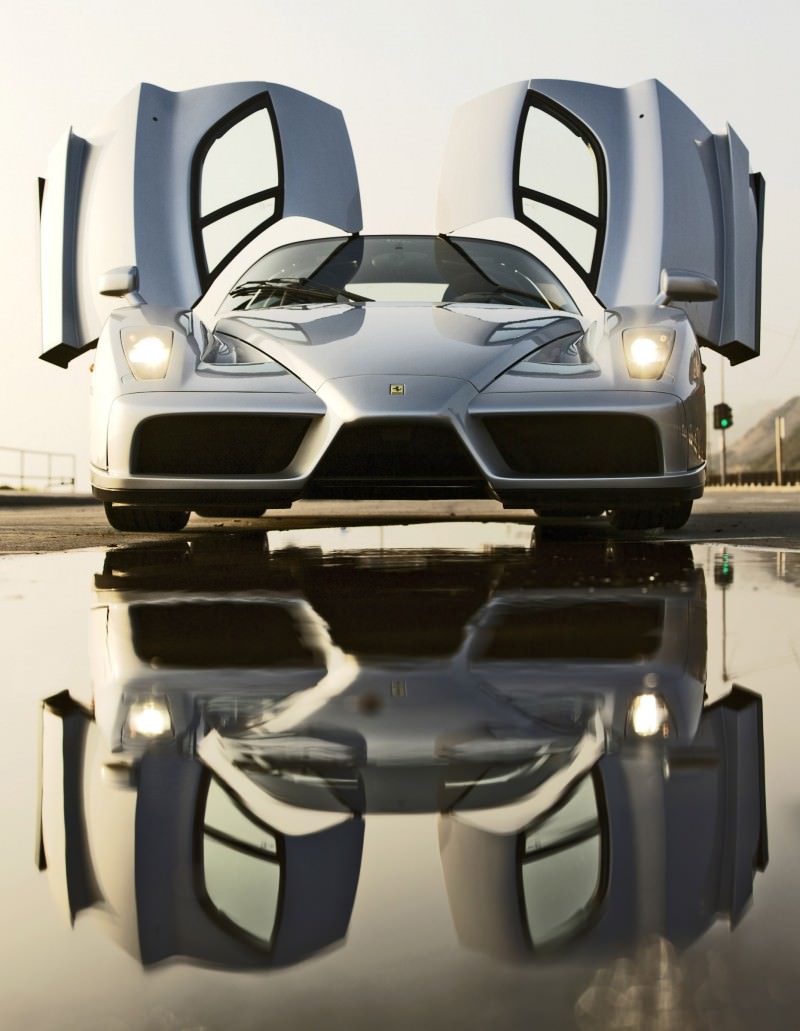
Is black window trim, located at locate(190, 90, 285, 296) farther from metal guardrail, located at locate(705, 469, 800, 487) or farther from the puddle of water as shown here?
metal guardrail, located at locate(705, 469, 800, 487)

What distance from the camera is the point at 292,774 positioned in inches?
64.7

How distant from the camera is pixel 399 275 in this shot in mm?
6848

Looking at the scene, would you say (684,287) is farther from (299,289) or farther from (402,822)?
(402,822)

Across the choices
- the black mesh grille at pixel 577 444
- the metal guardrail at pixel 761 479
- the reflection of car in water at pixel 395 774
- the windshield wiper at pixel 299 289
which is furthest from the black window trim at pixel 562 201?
the metal guardrail at pixel 761 479

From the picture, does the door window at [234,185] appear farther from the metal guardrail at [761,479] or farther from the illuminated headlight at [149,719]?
the metal guardrail at [761,479]

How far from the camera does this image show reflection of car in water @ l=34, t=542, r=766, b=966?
117cm

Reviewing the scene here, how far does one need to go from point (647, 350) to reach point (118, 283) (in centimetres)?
259

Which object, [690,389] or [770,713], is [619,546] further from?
[770,713]

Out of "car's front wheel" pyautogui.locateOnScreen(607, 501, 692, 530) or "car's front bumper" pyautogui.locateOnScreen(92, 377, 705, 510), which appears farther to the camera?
"car's front wheel" pyautogui.locateOnScreen(607, 501, 692, 530)

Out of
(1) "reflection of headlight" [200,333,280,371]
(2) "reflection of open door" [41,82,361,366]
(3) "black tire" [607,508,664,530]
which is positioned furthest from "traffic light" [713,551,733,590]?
(2) "reflection of open door" [41,82,361,366]

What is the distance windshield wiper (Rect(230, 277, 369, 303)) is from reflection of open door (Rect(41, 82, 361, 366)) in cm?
21

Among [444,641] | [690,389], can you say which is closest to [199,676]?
[444,641]

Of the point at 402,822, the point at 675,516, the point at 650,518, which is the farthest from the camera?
the point at 650,518

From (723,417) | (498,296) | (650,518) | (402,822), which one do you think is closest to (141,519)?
(498,296)
